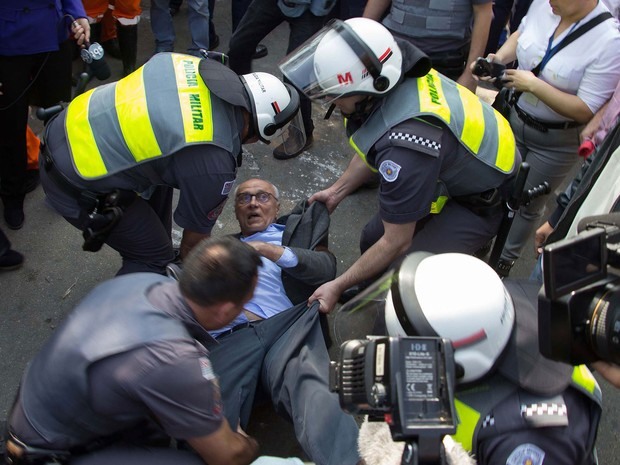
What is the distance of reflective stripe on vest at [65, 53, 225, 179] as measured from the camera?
2549 millimetres

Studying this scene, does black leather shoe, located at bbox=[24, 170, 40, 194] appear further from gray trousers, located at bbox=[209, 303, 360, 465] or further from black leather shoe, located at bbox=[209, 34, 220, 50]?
black leather shoe, located at bbox=[209, 34, 220, 50]

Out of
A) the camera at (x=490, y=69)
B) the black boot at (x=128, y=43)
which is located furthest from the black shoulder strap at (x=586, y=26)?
the black boot at (x=128, y=43)

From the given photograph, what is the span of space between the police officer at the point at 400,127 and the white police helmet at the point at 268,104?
0.09 metres

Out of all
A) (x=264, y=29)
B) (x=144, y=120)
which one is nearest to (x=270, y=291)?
(x=144, y=120)

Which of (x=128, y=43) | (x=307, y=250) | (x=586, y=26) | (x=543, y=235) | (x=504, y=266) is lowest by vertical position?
(x=504, y=266)

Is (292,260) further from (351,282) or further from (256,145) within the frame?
(256,145)

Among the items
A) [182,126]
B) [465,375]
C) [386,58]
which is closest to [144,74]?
[182,126]

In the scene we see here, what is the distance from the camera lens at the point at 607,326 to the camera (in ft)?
4.97

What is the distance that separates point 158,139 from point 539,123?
1.84m

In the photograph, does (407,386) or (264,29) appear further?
(264,29)

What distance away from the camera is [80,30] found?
347 centimetres

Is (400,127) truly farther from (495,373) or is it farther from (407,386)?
(407,386)

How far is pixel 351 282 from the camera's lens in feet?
Answer: 9.27

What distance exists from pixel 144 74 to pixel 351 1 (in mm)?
2564
